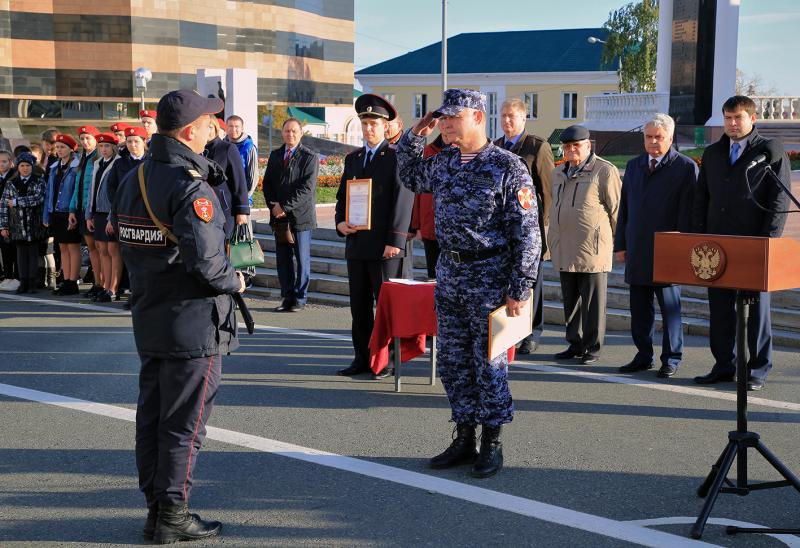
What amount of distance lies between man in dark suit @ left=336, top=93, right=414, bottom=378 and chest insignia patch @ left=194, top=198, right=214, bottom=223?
136 inches

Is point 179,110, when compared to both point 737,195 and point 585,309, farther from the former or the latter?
point 585,309

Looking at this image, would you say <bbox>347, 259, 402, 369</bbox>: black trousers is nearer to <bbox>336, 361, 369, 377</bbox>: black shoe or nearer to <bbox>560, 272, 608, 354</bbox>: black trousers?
<bbox>336, 361, 369, 377</bbox>: black shoe

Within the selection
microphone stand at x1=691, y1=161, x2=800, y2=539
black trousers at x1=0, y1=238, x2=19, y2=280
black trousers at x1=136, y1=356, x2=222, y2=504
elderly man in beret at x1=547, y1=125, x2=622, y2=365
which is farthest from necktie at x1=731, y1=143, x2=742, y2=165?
black trousers at x1=0, y1=238, x2=19, y2=280

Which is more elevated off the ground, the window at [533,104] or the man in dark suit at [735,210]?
the window at [533,104]

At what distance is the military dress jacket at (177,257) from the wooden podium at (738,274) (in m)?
2.20

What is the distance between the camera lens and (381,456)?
6.03 meters

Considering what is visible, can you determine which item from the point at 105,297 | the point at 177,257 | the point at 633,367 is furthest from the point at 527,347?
the point at 105,297

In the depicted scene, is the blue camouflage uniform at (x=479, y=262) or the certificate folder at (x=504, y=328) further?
the blue camouflage uniform at (x=479, y=262)

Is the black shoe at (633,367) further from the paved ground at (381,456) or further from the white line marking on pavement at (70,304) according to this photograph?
the white line marking on pavement at (70,304)

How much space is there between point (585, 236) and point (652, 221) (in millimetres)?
648

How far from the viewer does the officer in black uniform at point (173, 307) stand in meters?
4.53

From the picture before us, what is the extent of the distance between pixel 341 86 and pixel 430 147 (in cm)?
6943

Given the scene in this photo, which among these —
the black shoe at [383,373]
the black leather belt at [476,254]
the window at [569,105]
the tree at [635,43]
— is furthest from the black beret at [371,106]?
the window at [569,105]

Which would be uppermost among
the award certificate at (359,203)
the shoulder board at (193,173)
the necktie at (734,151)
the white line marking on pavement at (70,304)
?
the necktie at (734,151)
